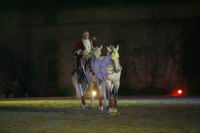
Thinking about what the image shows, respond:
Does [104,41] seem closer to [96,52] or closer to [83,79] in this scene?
[83,79]

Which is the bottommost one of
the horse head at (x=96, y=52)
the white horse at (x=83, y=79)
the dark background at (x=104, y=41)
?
the white horse at (x=83, y=79)

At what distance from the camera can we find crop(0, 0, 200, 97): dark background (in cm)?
3950

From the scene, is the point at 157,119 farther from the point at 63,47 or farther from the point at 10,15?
the point at 10,15

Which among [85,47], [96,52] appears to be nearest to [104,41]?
[85,47]

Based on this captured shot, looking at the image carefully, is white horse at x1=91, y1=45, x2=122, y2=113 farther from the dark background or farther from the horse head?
the dark background

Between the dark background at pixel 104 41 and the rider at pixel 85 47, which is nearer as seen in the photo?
the rider at pixel 85 47

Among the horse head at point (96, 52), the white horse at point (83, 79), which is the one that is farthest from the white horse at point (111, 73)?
the white horse at point (83, 79)

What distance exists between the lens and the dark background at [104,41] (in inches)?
1555

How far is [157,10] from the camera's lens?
40156mm

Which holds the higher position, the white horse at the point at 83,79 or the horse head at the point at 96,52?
the horse head at the point at 96,52

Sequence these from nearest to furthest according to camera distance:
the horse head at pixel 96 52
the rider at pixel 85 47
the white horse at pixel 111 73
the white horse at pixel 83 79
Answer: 1. the white horse at pixel 111 73
2. the horse head at pixel 96 52
3. the rider at pixel 85 47
4. the white horse at pixel 83 79

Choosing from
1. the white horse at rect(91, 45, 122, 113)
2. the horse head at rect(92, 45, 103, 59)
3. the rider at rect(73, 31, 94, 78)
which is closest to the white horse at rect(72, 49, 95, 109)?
the rider at rect(73, 31, 94, 78)

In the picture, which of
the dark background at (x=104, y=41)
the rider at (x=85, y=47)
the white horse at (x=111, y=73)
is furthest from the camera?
the dark background at (x=104, y=41)

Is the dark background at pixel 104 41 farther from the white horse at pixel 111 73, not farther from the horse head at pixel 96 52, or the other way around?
the white horse at pixel 111 73
